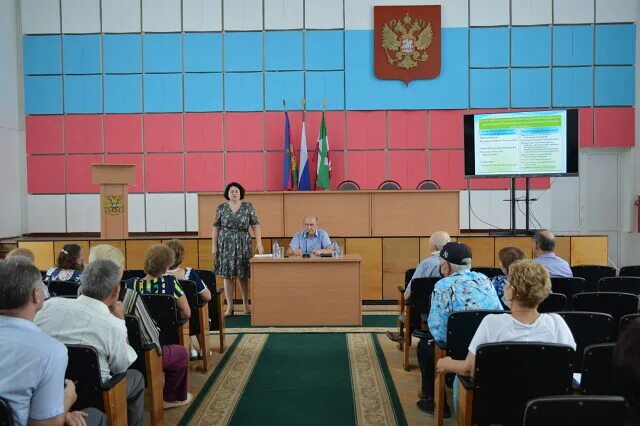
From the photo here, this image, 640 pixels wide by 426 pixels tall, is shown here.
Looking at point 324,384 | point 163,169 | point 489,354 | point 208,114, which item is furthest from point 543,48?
point 489,354

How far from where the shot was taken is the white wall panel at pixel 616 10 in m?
9.97

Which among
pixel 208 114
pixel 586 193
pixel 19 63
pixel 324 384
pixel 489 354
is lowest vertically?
pixel 324 384

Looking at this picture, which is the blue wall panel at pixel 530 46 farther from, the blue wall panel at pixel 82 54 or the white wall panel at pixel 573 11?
the blue wall panel at pixel 82 54

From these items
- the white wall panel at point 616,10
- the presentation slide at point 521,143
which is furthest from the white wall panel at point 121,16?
the white wall panel at point 616,10

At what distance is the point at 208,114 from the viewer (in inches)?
407

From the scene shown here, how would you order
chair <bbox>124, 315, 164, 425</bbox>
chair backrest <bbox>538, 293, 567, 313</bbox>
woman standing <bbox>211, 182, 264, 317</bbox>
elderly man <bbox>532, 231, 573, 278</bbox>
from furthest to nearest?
woman standing <bbox>211, 182, 264, 317</bbox>, elderly man <bbox>532, 231, 573, 278</bbox>, chair backrest <bbox>538, 293, 567, 313</bbox>, chair <bbox>124, 315, 164, 425</bbox>

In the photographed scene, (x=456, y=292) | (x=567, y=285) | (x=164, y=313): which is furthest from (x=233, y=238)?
(x=456, y=292)

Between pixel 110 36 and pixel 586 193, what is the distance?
30.4 feet

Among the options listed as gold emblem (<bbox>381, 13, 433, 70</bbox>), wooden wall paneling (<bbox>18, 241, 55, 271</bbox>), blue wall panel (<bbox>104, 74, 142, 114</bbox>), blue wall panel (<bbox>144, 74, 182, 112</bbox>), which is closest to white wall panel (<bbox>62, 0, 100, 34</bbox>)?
blue wall panel (<bbox>104, 74, 142, 114</bbox>)

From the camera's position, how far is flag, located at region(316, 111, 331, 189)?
979 centimetres

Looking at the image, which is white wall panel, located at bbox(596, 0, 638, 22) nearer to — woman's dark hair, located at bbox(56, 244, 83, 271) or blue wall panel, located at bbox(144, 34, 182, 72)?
blue wall panel, located at bbox(144, 34, 182, 72)

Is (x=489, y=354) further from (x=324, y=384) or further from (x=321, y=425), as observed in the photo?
(x=324, y=384)

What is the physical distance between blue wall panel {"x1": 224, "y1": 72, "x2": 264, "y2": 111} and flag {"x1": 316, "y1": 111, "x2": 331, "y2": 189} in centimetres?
131

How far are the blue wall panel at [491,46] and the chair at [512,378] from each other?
880 centimetres
